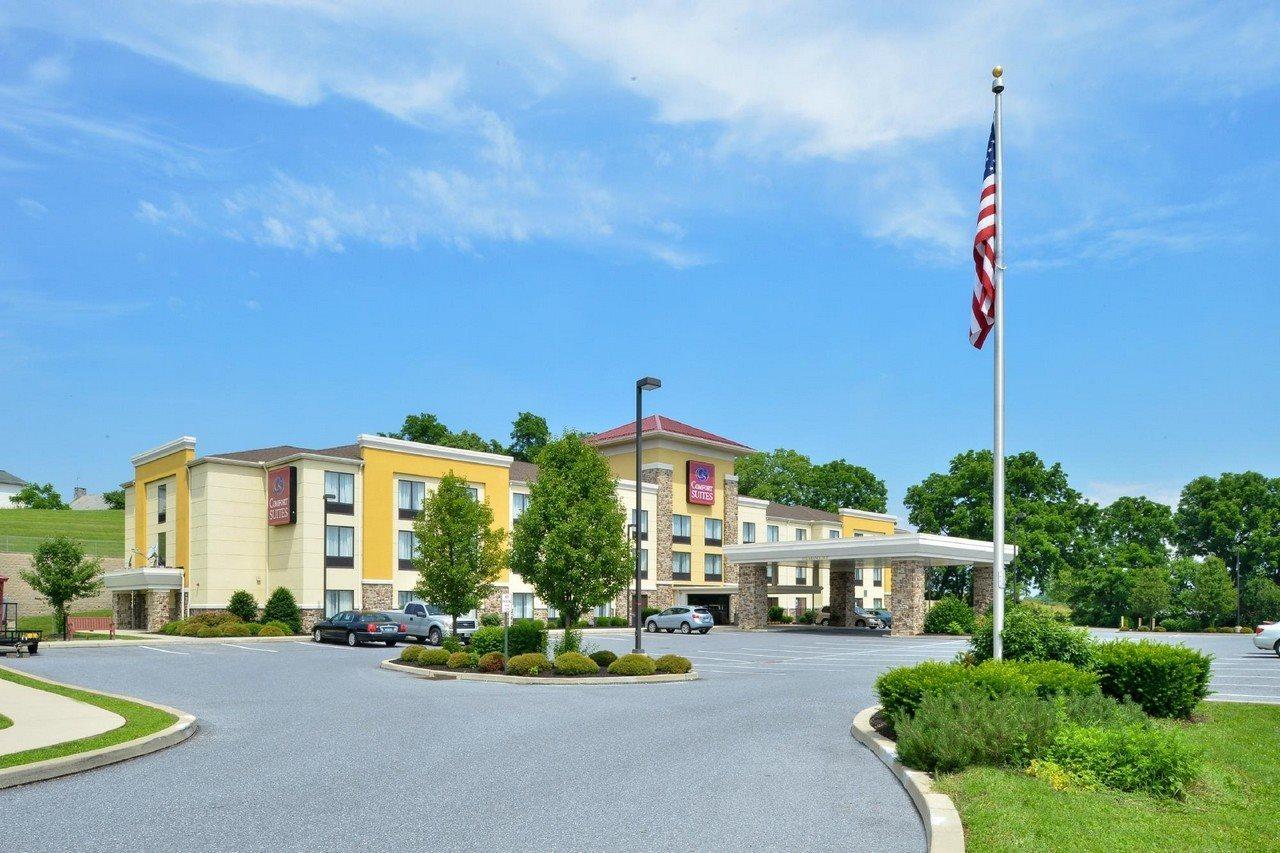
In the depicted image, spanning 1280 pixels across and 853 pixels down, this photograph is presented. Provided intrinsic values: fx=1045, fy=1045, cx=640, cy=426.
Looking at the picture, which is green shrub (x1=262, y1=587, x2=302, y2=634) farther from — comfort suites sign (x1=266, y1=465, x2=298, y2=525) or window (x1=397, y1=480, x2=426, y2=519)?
window (x1=397, y1=480, x2=426, y2=519)

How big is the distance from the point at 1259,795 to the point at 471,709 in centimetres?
1159

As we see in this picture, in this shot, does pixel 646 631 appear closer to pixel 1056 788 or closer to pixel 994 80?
pixel 994 80

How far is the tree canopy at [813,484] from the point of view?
101506 mm

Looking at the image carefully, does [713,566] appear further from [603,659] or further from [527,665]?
[527,665]

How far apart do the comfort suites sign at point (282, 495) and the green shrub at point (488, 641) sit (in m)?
26.5

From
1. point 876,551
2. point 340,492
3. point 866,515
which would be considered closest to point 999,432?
point 876,551

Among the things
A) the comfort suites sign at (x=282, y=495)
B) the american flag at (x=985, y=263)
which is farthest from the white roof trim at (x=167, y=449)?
the american flag at (x=985, y=263)

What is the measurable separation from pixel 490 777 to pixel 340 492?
43341 millimetres

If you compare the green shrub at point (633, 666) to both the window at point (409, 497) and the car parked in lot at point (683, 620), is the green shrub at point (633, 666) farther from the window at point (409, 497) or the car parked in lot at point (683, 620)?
the window at point (409, 497)

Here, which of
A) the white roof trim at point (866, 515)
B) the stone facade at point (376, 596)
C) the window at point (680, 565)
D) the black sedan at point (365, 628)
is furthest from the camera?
the white roof trim at point (866, 515)

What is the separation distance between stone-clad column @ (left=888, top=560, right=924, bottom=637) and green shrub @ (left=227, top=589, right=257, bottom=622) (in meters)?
30.2

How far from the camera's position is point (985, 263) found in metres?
16.5

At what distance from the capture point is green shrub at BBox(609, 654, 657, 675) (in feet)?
79.5

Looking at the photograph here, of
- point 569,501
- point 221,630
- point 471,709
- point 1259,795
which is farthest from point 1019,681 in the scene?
point 221,630
